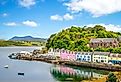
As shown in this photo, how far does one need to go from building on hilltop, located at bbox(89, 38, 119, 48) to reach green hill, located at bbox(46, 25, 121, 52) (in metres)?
0.86

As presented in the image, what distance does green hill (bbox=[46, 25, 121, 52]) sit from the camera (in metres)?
42.6

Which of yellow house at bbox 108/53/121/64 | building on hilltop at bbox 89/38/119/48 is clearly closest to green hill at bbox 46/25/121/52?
building on hilltop at bbox 89/38/119/48

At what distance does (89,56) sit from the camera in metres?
35.2

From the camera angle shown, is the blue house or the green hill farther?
the green hill

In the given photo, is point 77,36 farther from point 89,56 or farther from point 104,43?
point 89,56

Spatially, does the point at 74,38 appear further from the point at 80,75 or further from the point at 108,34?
the point at 80,75

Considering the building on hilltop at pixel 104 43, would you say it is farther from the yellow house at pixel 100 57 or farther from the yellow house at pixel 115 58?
the yellow house at pixel 115 58

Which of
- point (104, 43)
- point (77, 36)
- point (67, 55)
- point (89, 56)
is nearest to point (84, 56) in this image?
point (89, 56)

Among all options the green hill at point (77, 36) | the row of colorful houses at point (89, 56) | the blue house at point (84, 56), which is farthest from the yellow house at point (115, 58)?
the green hill at point (77, 36)

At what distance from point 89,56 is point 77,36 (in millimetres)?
13966

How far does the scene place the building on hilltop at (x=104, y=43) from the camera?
42438mm

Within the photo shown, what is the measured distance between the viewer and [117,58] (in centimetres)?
3177

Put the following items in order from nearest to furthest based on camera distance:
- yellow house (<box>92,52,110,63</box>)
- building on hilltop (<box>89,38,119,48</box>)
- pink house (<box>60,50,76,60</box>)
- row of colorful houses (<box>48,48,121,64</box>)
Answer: row of colorful houses (<box>48,48,121,64</box>) < yellow house (<box>92,52,110,63</box>) < pink house (<box>60,50,76,60</box>) < building on hilltop (<box>89,38,119,48</box>)

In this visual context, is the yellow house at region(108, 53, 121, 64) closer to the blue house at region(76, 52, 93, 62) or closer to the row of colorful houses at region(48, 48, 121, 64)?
the row of colorful houses at region(48, 48, 121, 64)
